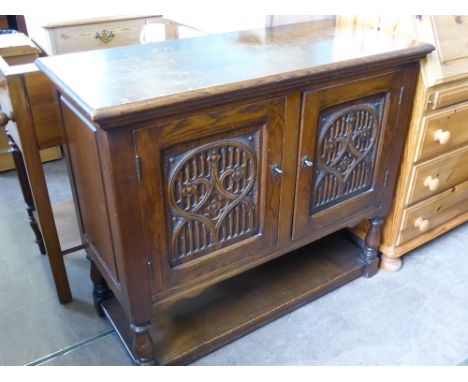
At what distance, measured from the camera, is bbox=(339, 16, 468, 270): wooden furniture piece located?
1.40 metres

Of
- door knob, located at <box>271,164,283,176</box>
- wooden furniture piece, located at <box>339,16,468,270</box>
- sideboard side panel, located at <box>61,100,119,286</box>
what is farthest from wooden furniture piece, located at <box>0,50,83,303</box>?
wooden furniture piece, located at <box>339,16,468,270</box>

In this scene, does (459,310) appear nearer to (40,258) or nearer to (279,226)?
(279,226)

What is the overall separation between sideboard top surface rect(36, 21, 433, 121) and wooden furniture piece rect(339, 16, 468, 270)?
85 millimetres

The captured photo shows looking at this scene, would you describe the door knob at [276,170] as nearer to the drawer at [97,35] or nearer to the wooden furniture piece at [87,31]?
the wooden furniture piece at [87,31]

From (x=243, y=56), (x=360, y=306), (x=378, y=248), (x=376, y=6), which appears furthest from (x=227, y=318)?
(x=376, y=6)

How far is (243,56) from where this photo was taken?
121cm

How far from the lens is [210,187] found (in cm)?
111

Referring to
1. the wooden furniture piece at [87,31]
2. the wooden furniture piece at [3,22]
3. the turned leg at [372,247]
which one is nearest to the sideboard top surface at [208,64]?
the turned leg at [372,247]

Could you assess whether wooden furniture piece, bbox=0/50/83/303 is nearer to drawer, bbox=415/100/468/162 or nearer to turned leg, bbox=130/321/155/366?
turned leg, bbox=130/321/155/366

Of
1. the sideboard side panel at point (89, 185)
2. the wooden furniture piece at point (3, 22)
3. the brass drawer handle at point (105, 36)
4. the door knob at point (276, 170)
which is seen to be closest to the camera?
the sideboard side panel at point (89, 185)

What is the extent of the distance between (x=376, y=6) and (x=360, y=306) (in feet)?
3.17

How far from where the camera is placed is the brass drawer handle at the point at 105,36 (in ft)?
7.70

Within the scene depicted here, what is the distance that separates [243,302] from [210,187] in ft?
1.81

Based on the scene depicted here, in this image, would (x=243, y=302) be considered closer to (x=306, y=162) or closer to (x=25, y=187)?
(x=306, y=162)
